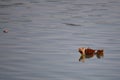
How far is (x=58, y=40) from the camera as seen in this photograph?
9.62m

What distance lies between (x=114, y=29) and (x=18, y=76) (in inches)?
198

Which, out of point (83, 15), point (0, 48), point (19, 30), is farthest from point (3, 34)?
point (83, 15)

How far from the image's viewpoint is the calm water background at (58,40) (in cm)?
677

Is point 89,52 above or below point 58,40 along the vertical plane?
below

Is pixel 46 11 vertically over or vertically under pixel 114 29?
over

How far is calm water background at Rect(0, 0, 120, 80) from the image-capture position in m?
6.77

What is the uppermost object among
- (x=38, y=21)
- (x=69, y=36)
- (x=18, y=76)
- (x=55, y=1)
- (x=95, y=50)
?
(x=55, y=1)

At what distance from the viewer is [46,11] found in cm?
1502

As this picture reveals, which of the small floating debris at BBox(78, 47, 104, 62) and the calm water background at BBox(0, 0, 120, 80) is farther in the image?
the small floating debris at BBox(78, 47, 104, 62)

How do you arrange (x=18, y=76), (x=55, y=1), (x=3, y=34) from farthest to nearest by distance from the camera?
(x=55, y=1) → (x=3, y=34) → (x=18, y=76)

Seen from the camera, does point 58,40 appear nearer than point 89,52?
No

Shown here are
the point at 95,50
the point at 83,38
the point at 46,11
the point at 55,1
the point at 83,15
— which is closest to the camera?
the point at 95,50

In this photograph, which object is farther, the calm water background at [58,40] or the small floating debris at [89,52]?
the small floating debris at [89,52]

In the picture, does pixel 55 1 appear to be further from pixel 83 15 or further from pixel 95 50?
pixel 95 50
